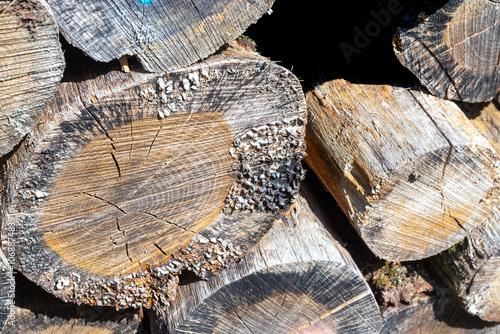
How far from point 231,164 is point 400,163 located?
749 millimetres

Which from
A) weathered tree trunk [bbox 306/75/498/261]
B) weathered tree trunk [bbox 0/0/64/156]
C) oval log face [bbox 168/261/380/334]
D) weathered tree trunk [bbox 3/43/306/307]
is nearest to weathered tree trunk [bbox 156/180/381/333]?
oval log face [bbox 168/261/380/334]

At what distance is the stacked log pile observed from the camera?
58.7 inches

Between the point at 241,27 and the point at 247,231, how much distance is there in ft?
3.04

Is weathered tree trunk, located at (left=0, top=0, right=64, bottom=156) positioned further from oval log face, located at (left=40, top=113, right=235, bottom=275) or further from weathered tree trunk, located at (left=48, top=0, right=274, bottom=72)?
oval log face, located at (left=40, top=113, right=235, bottom=275)

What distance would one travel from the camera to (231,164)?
184 centimetres

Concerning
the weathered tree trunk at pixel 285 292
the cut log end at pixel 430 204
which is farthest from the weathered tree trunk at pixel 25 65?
the cut log end at pixel 430 204

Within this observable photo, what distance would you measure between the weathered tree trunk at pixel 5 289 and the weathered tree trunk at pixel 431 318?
2.00 meters

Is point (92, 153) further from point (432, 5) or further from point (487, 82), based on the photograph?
point (487, 82)

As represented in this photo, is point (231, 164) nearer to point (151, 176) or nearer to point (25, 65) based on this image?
point (151, 176)

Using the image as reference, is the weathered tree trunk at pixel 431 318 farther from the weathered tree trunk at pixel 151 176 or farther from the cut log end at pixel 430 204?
the weathered tree trunk at pixel 151 176

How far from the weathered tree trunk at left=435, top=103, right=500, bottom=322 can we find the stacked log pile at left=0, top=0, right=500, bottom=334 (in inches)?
0.5

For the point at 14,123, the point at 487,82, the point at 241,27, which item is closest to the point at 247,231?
the point at 241,27

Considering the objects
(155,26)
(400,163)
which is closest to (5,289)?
(155,26)

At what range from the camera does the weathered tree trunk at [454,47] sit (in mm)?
1978
